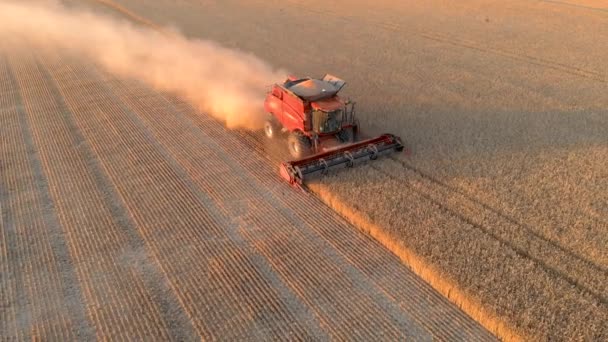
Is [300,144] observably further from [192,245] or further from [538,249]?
[538,249]

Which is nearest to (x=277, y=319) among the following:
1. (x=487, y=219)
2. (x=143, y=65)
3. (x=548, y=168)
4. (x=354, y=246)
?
(x=354, y=246)

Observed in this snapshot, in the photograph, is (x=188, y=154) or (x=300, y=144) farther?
(x=188, y=154)

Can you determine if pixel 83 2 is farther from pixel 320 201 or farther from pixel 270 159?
pixel 320 201

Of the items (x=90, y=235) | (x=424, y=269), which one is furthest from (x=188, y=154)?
(x=424, y=269)

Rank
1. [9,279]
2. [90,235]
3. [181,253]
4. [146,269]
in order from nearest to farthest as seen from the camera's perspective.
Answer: [9,279] → [146,269] → [181,253] → [90,235]

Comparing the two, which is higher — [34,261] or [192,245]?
[34,261]

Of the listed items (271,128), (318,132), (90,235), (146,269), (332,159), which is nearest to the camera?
(146,269)
